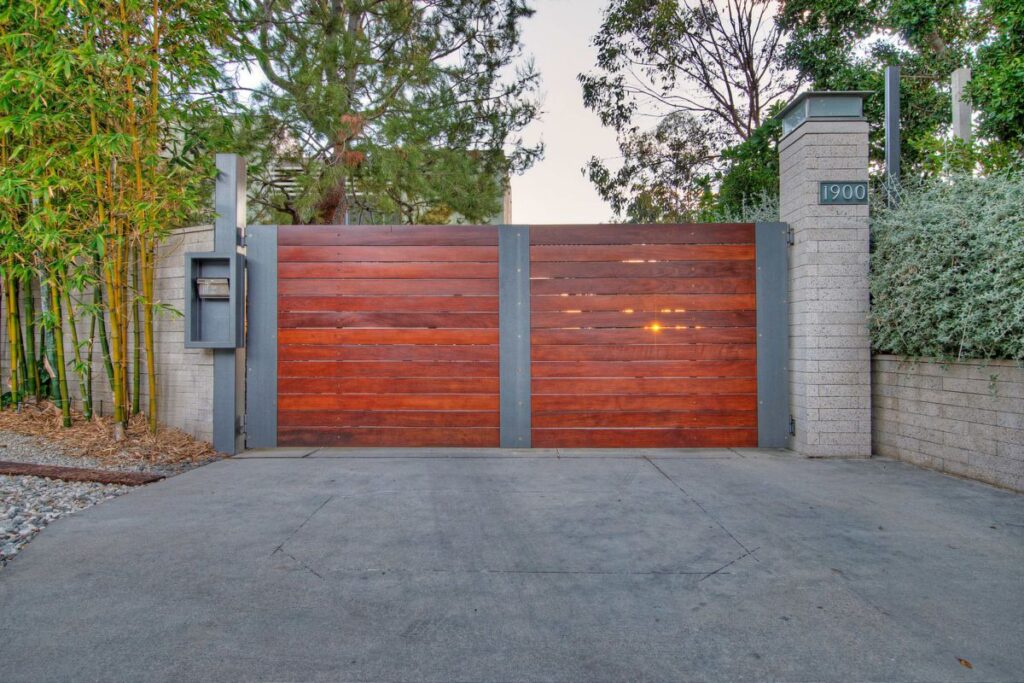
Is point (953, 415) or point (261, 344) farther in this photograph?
point (261, 344)

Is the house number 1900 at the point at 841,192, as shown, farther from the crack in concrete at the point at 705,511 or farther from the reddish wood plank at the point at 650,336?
the crack in concrete at the point at 705,511

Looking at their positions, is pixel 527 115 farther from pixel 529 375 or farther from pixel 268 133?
pixel 529 375

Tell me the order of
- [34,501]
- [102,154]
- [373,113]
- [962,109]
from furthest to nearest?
[373,113]
[962,109]
[102,154]
[34,501]

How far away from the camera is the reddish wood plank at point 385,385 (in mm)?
4941

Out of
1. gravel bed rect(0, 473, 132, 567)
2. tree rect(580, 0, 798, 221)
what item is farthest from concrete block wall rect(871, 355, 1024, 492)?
tree rect(580, 0, 798, 221)

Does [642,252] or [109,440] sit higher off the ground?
[642,252]

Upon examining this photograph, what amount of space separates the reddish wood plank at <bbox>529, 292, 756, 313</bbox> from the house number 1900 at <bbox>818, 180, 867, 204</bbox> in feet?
2.94

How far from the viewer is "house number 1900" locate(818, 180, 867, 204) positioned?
455 centimetres

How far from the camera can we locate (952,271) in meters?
3.76

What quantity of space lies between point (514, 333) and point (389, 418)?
125 centimetres

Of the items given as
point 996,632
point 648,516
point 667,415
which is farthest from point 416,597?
point 667,415

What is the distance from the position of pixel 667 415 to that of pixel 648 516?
1892mm

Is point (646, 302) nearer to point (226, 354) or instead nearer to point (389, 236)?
point (389, 236)

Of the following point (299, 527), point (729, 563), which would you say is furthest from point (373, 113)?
point (729, 563)
